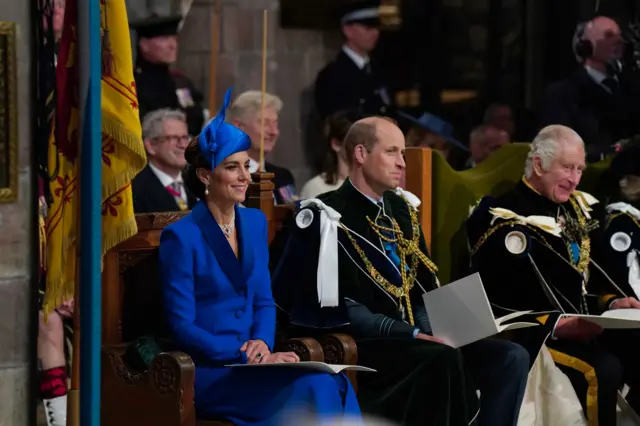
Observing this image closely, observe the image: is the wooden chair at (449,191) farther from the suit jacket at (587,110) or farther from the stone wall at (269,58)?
the stone wall at (269,58)

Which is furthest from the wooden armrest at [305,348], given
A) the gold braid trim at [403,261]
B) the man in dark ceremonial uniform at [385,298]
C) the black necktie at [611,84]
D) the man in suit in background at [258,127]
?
the black necktie at [611,84]

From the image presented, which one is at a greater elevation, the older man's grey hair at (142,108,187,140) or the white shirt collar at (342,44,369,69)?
the white shirt collar at (342,44,369,69)

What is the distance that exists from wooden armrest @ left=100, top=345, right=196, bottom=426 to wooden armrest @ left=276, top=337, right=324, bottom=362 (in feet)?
1.63

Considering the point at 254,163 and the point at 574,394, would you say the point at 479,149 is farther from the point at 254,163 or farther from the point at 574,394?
the point at 574,394

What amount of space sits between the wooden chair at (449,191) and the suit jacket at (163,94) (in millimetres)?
2200

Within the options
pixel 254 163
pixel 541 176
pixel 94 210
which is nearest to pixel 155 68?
pixel 254 163

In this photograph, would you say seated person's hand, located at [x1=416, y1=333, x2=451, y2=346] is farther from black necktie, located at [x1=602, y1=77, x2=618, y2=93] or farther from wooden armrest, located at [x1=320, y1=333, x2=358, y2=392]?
black necktie, located at [x1=602, y1=77, x2=618, y2=93]

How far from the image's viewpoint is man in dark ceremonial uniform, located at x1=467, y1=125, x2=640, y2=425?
262 inches

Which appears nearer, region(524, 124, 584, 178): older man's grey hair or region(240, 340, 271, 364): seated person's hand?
region(240, 340, 271, 364): seated person's hand

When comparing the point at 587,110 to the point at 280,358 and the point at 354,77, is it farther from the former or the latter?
the point at 280,358

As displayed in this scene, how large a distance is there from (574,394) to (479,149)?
3437 millimetres

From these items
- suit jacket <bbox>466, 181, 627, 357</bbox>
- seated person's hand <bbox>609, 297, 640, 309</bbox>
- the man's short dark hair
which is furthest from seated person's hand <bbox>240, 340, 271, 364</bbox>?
seated person's hand <bbox>609, 297, 640, 309</bbox>

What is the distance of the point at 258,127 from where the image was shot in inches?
326

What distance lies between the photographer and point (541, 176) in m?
6.95
